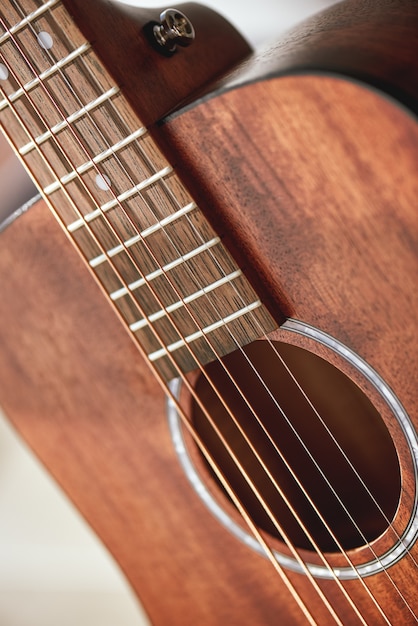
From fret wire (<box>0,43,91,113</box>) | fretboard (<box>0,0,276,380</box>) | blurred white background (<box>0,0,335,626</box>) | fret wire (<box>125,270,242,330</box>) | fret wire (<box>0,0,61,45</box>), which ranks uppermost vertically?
fret wire (<box>0,0,61,45</box>)

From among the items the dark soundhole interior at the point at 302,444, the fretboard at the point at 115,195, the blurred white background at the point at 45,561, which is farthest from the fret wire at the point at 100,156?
the blurred white background at the point at 45,561

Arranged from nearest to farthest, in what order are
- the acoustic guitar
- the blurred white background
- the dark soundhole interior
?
the acoustic guitar → the dark soundhole interior → the blurred white background

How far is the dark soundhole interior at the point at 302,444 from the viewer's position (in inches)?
26.5

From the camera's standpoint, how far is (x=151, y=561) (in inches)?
29.2

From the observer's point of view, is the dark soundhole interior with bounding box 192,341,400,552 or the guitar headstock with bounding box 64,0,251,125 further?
the dark soundhole interior with bounding box 192,341,400,552

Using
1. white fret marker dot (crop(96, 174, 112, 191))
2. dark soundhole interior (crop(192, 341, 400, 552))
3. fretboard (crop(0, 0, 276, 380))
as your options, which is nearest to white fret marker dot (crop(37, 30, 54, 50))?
fretboard (crop(0, 0, 276, 380))

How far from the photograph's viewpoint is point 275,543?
0.65 metres

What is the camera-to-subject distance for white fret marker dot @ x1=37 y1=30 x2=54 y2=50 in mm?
525

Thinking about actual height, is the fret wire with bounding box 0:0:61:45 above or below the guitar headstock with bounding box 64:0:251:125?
above

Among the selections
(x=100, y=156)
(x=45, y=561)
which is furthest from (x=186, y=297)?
(x=45, y=561)

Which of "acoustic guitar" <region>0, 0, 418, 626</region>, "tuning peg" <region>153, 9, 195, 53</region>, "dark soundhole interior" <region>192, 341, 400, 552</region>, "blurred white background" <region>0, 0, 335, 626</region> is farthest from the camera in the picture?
"blurred white background" <region>0, 0, 335, 626</region>

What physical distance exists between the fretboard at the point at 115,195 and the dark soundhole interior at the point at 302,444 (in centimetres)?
8

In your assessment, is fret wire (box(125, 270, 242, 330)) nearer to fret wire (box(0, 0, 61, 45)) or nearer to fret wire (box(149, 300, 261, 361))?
fret wire (box(149, 300, 261, 361))

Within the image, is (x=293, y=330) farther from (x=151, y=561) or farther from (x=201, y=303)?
(x=151, y=561)
